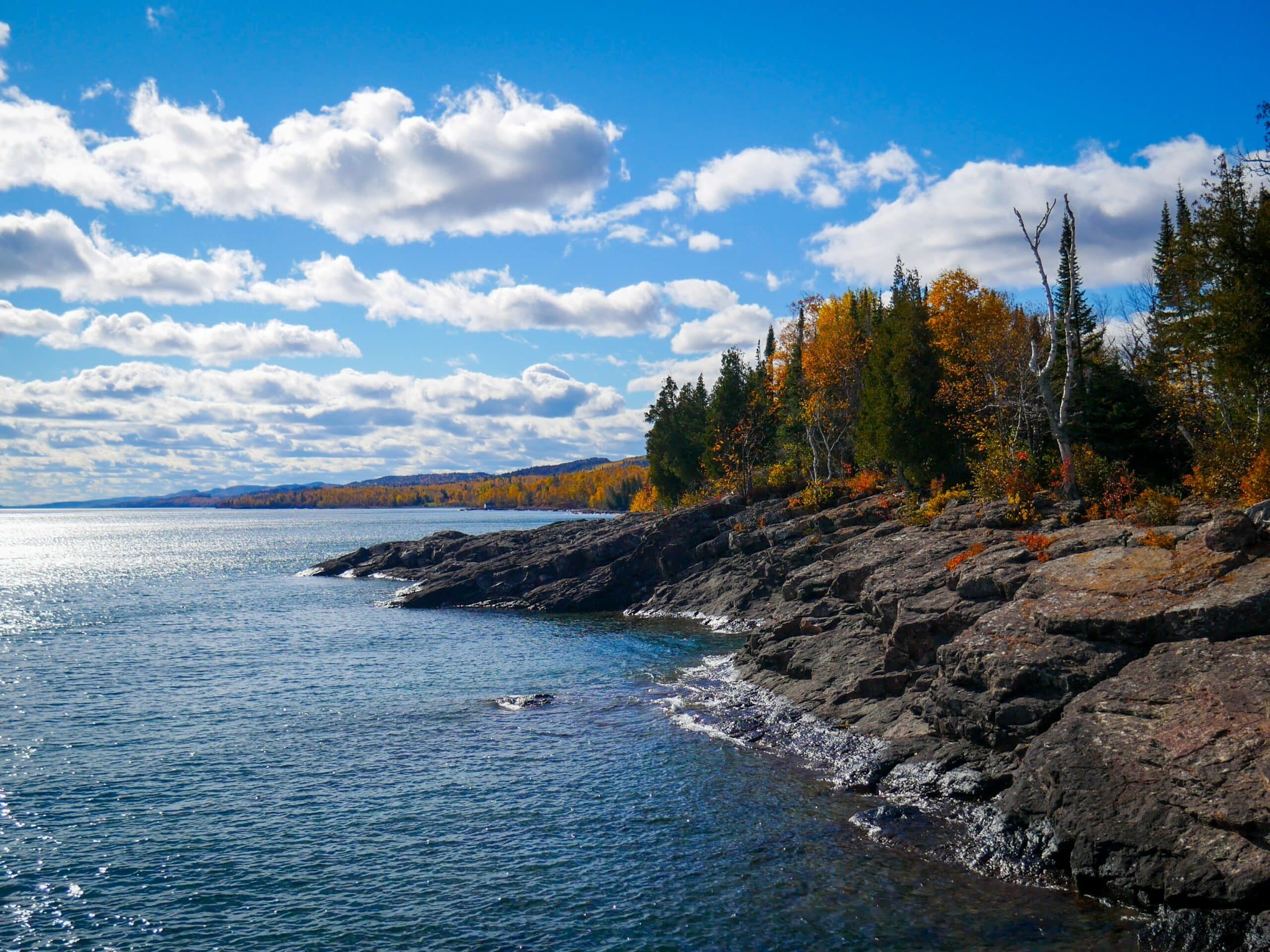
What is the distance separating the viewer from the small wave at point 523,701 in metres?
33.2

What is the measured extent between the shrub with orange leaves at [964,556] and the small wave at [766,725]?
8386mm

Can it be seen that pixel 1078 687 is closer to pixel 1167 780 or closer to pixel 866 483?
pixel 1167 780

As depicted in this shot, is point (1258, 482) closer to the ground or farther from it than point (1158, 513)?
farther from it

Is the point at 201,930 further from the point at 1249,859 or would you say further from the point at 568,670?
the point at 568,670

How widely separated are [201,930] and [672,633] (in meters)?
35.4

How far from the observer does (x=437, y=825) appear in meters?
21.2

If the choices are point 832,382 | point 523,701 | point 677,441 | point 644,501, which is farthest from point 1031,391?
point 644,501

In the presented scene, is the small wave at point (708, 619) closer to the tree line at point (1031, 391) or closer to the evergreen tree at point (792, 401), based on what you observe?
the tree line at point (1031, 391)

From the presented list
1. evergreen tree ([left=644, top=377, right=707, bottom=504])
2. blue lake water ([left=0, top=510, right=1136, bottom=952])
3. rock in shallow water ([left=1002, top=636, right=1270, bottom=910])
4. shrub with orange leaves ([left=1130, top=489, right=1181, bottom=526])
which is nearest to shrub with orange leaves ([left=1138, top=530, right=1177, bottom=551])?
shrub with orange leaves ([left=1130, top=489, right=1181, bottom=526])

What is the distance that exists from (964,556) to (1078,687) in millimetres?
10785

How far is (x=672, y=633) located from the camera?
4959 centimetres

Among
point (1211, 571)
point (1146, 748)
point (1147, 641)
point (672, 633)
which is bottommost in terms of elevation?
point (672, 633)

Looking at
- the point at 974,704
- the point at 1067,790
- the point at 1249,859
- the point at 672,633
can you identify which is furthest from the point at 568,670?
the point at 1249,859

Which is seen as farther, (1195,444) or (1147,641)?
(1195,444)
